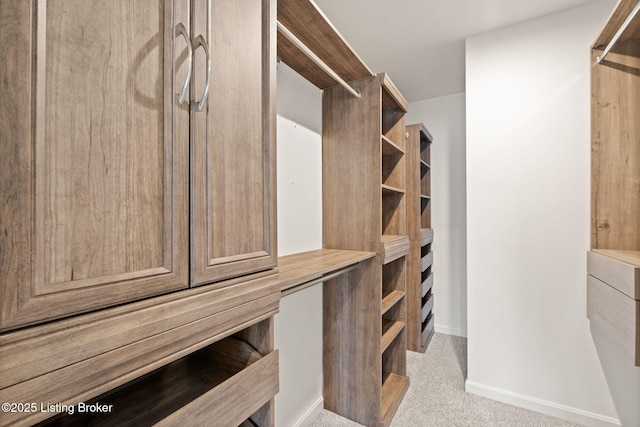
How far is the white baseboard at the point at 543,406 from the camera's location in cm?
180

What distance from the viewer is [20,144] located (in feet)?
1.42

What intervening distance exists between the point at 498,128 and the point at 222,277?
85.4 inches

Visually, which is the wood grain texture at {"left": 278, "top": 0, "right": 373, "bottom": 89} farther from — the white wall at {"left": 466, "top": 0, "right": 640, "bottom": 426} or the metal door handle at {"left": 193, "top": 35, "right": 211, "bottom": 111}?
the white wall at {"left": 466, "top": 0, "right": 640, "bottom": 426}

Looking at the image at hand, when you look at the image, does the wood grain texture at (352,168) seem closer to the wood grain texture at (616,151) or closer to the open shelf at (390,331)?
the open shelf at (390,331)

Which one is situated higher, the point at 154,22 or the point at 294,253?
the point at 154,22

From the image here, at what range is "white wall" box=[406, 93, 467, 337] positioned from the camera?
10.4ft

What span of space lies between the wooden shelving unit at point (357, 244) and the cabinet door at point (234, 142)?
963 mm

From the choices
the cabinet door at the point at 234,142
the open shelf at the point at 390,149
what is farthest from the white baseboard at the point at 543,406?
the cabinet door at the point at 234,142

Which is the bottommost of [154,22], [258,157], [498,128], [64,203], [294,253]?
[294,253]

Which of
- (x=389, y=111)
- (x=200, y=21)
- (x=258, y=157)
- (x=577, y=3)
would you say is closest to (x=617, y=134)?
(x=577, y=3)

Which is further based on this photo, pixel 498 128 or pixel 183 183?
pixel 498 128

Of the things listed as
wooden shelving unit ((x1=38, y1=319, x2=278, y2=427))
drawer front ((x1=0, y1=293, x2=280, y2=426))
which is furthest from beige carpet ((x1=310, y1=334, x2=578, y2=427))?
drawer front ((x1=0, y1=293, x2=280, y2=426))

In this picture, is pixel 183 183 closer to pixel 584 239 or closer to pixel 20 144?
pixel 20 144

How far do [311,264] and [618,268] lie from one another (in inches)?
57.6
